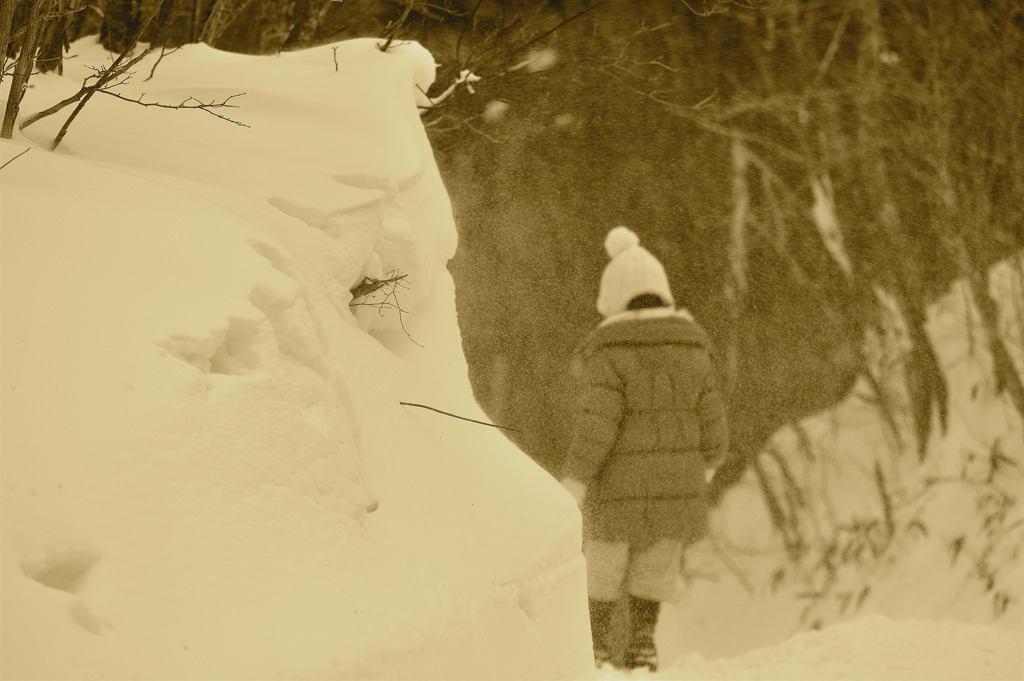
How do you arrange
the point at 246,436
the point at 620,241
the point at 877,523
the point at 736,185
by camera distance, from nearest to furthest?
1. the point at 246,436
2. the point at 620,241
3. the point at 877,523
4. the point at 736,185

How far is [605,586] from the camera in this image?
4.28 metres

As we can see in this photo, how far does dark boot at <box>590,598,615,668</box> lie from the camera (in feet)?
13.9

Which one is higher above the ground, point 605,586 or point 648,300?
point 648,300

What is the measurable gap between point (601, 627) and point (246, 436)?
3.04 metres

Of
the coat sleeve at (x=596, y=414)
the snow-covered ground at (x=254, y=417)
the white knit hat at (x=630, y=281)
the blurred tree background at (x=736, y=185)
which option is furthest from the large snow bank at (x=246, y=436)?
the blurred tree background at (x=736, y=185)

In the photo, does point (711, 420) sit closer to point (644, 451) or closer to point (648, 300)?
point (644, 451)

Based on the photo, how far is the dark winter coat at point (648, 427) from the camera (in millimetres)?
4230

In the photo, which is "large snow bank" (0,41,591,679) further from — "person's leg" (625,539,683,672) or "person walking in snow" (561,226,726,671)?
"person's leg" (625,539,683,672)

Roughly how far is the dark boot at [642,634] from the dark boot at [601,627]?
9 cm

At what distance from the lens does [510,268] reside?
5.80 metres

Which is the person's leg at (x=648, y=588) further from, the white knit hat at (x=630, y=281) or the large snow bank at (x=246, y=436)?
the large snow bank at (x=246, y=436)

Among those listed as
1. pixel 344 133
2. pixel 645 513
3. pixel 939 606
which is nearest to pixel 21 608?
pixel 344 133

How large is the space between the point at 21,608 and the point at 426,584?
26.1 inches

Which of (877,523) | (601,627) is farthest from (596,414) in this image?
(877,523)
